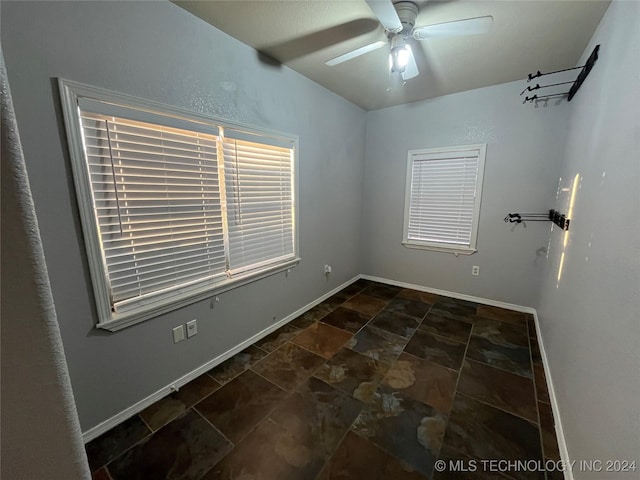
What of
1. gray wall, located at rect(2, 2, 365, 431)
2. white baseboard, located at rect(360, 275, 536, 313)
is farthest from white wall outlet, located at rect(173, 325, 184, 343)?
white baseboard, located at rect(360, 275, 536, 313)

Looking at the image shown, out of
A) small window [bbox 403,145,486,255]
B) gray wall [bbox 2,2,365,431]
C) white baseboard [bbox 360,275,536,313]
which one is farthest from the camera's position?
small window [bbox 403,145,486,255]

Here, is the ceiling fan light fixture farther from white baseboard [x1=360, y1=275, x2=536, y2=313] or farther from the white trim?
white baseboard [x1=360, y1=275, x2=536, y2=313]

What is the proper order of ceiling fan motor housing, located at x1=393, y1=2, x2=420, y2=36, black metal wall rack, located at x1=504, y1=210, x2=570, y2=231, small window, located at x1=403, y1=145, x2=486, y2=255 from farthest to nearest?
1. small window, located at x1=403, y1=145, x2=486, y2=255
2. black metal wall rack, located at x1=504, y1=210, x2=570, y2=231
3. ceiling fan motor housing, located at x1=393, y1=2, x2=420, y2=36

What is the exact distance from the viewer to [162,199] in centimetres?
171

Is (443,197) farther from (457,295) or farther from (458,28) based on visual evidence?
(458,28)

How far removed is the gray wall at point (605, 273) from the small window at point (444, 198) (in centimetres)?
118

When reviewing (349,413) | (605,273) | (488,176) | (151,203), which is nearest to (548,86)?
(488,176)

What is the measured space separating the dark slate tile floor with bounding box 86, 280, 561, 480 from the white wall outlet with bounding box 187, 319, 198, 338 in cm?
38

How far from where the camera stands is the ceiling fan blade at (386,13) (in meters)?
1.37

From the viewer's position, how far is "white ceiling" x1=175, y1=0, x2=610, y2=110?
1.67 meters

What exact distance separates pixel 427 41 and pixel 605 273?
1.97 meters

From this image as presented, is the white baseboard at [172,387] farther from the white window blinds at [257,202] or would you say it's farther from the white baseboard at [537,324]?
the white baseboard at [537,324]

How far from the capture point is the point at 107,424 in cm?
159

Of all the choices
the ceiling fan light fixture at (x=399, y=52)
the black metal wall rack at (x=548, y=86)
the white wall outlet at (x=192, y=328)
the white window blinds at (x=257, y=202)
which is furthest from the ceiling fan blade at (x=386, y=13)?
the white wall outlet at (x=192, y=328)
